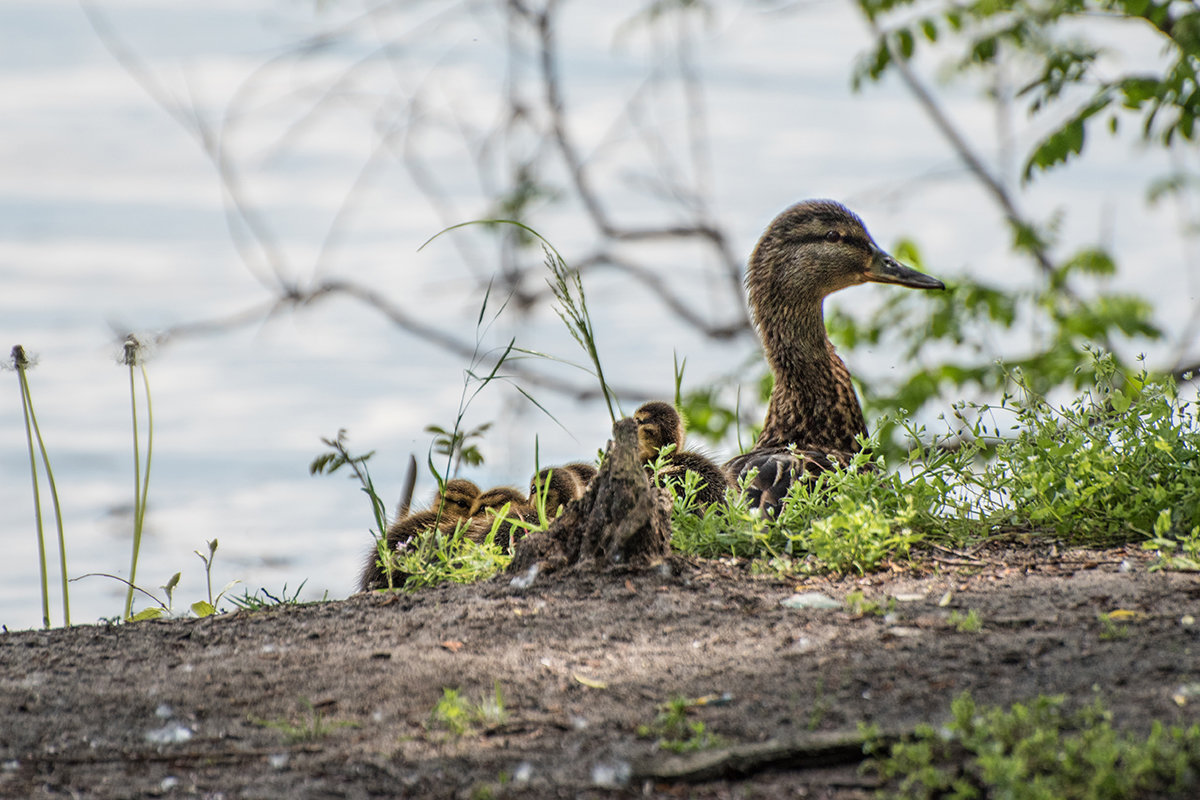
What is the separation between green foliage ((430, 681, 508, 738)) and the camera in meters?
2.79

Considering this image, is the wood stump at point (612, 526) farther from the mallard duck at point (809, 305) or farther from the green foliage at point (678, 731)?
the mallard duck at point (809, 305)

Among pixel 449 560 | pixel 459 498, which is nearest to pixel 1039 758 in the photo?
pixel 449 560

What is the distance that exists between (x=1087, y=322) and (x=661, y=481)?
5.19 metres

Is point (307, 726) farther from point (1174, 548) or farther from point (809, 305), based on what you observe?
point (809, 305)

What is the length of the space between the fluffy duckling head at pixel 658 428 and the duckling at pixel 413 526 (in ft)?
3.25

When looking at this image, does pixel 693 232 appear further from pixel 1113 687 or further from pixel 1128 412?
pixel 1113 687

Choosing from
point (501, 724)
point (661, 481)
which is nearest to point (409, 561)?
point (661, 481)

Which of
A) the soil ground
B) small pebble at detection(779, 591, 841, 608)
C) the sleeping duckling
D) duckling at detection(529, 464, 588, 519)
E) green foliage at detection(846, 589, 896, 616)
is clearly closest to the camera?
the soil ground

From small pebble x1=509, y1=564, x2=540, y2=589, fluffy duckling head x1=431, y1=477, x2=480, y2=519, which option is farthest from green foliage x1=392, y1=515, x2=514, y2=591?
fluffy duckling head x1=431, y1=477, x2=480, y2=519

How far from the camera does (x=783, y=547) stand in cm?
410

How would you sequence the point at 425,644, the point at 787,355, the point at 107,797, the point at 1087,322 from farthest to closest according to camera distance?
the point at 1087,322 < the point at 787,355 < the point at 425,644 < the point at 107,797

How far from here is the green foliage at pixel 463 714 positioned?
2785 mm

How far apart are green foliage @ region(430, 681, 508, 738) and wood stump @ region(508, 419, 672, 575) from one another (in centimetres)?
100

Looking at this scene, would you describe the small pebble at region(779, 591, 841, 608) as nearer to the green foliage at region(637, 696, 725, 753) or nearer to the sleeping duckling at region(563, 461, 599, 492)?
the green foliage at region(637, 696, 725, 753)
